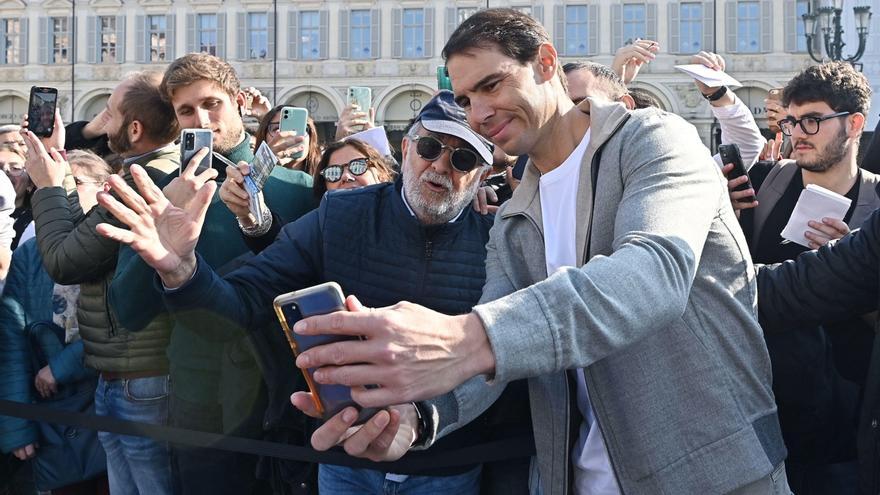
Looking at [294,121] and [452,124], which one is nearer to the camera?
[452,124]

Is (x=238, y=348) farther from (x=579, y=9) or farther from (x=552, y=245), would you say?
(x=579, y=9)

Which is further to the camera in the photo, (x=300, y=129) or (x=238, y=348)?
(x=300, y=129)

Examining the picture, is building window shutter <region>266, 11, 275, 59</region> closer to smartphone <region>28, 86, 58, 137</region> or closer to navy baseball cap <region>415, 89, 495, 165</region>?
smartphone <region>28, 86, 58, 137</region>

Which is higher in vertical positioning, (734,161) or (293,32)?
(293,32)

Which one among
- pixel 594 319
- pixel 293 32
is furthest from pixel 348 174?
pixel 293 32

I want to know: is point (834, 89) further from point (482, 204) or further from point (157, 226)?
point (157, 226)

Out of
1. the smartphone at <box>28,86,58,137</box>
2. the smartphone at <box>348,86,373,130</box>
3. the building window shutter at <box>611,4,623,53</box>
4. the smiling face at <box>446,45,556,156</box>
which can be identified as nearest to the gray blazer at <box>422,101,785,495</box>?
the smiling face at <box>446,45,556,156</box>

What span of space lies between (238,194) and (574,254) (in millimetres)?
1397

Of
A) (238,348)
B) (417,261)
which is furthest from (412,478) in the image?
(238,348)

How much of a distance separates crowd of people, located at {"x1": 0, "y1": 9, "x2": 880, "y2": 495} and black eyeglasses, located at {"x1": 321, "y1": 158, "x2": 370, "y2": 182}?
1cm

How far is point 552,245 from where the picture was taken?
201cm

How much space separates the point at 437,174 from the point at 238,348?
972 millimetres

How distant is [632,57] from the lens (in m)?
4.82

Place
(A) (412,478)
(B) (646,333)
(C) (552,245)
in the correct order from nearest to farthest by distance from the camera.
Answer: (B) (646,333) → (C) (552,245) → (A) (412,478)
